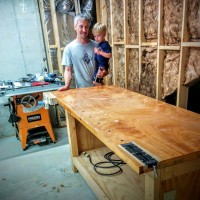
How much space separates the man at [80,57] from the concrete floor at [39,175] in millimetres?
1023

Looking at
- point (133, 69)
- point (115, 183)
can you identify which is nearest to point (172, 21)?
point (133, 69)

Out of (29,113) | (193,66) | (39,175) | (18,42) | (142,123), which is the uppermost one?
(18,42)

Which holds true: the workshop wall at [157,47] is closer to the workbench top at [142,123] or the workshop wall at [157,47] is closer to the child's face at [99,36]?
the child's face at [99,36]

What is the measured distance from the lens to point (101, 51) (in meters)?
2.38

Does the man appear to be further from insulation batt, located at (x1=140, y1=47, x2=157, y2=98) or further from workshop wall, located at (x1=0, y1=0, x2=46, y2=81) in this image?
workshop wall, located at (x1=0, y1=0, x2=46, y2=81)

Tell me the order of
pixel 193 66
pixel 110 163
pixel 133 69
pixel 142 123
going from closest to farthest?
pixel 142 123, pixel 193 66, pixel 110 163, pixel 133 69

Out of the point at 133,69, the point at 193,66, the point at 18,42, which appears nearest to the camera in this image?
the point at 193,66

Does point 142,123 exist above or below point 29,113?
above

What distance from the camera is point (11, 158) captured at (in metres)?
2.71

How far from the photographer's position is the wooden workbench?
0.90 meters

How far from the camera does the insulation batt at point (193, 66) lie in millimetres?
1851

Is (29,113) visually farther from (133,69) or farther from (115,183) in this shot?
(115,183)

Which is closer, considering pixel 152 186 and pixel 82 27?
pixel 152 186

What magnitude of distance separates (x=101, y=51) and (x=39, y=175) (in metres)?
1.57
